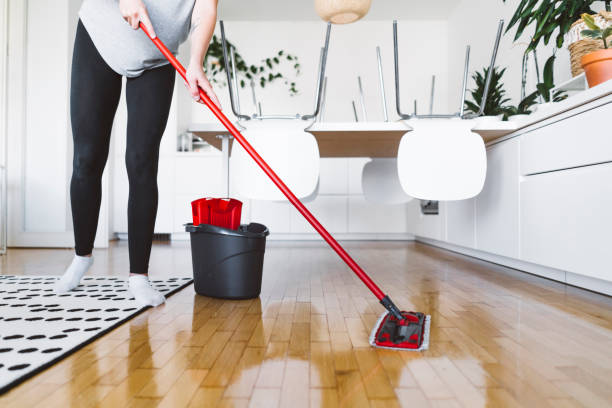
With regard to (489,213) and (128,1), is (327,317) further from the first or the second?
(489,213)

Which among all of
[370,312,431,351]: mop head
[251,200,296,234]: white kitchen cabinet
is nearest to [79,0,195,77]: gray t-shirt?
[370,312,431,351]: mop head

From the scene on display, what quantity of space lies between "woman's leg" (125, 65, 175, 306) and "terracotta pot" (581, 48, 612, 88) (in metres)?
1.43

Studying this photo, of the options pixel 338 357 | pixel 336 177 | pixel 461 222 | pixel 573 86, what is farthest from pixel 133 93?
pixel 336 177

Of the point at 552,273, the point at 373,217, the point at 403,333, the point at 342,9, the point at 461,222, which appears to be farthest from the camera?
the point at 373,217

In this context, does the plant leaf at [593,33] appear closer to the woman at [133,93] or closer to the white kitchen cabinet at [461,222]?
the white kitchen cabinet at [461,222]

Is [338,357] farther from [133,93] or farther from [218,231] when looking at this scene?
[133,93]

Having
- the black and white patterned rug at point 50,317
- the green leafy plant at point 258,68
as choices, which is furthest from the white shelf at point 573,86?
the green leafy plant at point 258,68

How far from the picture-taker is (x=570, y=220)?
152cm

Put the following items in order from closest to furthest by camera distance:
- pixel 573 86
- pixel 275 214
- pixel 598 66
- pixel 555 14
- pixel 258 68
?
pixel 598 66
pixel 555 14
pixel 573 86
pixel 275 214
pixel 258 68

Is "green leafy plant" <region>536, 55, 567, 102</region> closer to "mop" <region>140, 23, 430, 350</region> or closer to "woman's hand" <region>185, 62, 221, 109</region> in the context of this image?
"mop" <region>140, 23, 430, 350</region>

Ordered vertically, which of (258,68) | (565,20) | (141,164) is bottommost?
(141,164)

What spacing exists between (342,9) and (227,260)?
5.14 feet

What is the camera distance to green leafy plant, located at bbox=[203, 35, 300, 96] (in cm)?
470

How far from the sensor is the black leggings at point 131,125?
1.26 m
